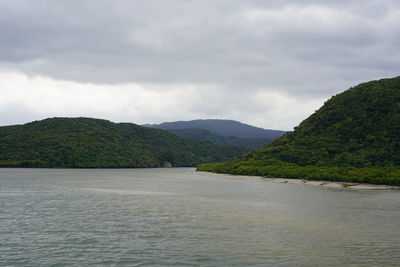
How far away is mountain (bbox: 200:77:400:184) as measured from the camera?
127 metres

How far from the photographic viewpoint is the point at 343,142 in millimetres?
151000

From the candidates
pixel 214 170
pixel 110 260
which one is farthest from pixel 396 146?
pixel 110 260

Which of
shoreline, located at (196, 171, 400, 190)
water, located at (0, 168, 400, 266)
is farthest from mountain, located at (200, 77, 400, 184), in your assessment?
water, located at (0, 168, 400, 266)

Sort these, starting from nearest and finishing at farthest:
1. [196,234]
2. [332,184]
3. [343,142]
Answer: [196,234], [332,184], [343,142]

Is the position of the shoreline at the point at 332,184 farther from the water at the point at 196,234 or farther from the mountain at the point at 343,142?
the water at the point at 196,234

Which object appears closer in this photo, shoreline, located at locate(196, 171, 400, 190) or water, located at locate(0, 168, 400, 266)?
water, located at locate(0, 168, 400, 266)

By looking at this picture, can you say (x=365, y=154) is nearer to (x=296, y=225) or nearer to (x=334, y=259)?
(x=296, y=225)

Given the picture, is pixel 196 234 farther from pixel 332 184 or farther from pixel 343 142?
pixel 343 142

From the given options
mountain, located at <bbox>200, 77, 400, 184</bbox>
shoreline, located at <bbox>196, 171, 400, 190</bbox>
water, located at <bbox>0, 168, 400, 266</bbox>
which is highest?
mountain, located at <bbox>200, 77, 400, 184</bbox>

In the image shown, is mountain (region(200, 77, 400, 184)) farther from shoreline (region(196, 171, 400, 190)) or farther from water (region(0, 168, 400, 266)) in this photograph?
water (region(0, 168, 400, 266))

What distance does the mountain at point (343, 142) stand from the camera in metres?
127

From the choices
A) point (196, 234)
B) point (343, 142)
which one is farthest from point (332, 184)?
point (196, 234)

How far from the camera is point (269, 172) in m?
136

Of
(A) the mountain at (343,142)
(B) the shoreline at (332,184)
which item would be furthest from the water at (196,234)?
(A) the mountain at (343,142)
